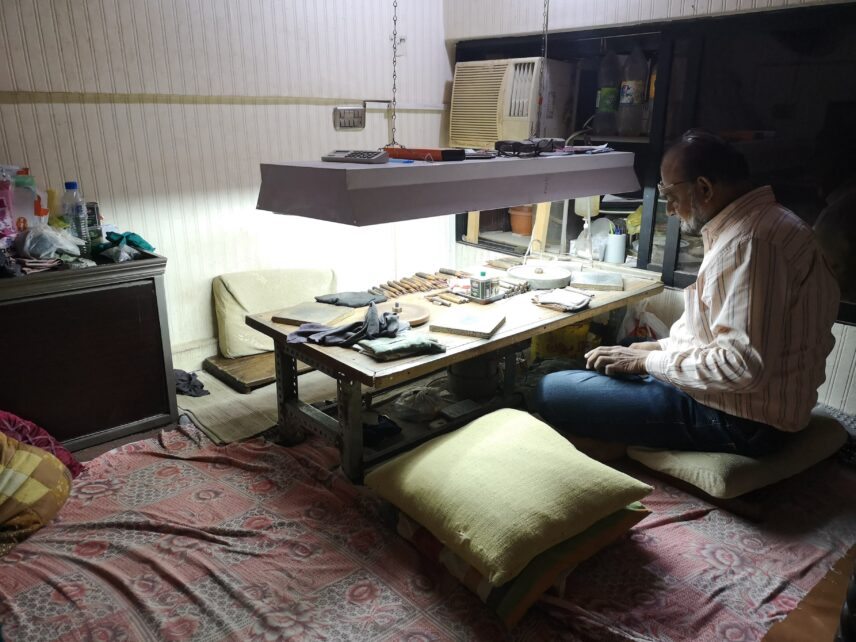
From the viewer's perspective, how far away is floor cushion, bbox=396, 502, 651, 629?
1834 mm

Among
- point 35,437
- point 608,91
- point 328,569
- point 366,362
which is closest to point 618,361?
point 366,362

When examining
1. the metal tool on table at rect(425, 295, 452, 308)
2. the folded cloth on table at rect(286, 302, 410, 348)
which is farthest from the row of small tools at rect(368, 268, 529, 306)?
the folded cloth on table at rect(286, 302, 410, 348)

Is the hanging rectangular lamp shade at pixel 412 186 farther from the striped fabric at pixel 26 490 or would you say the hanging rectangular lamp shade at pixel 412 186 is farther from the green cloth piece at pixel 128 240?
the striped fabric at pixel 26 490

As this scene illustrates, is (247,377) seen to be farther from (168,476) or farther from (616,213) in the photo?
(616,213)

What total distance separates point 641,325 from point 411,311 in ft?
4.79

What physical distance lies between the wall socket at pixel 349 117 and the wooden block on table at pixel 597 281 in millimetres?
1741

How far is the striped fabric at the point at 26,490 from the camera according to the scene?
7.29 ft

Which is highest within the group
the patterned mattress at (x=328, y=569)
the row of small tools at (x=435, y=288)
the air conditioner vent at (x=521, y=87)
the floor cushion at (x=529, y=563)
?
the air conditioner vent at (x=521, y=87)

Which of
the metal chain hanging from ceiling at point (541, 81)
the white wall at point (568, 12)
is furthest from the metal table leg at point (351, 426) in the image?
the white wall at point (568, 12)

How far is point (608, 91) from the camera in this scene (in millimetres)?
3646

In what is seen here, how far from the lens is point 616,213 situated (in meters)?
3.91

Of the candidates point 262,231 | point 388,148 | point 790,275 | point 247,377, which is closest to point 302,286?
point 262,231

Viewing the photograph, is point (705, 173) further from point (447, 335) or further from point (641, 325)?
point (641, 325)

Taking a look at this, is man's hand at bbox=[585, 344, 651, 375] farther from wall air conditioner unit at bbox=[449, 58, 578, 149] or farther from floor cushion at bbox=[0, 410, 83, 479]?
floor cushion at bbox=[0, 410, 83, 479]
